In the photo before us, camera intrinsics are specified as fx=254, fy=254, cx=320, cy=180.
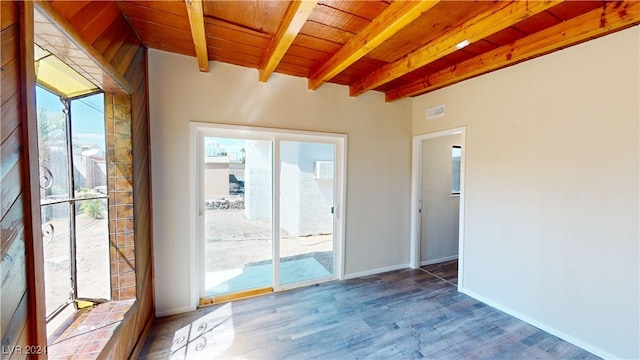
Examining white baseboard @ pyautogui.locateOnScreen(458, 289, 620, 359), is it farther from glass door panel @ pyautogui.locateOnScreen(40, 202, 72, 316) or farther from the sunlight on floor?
glass door panel @ pyautogui.locateOnScreen(40, 202, 72, 316)

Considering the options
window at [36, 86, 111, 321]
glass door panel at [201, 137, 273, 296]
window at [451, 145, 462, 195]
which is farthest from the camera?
window at [451, 145, 462, 195]

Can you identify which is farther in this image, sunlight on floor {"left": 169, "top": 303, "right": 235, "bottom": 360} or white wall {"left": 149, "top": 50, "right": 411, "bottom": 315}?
white wall {"left": 149, "top": 50, "right": 411, "bottom": 315}

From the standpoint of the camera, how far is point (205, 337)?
7.13 ft

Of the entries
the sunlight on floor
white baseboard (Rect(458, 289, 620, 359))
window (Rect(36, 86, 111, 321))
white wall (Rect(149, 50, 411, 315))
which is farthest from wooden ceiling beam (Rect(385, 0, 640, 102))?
the sunlight on floor

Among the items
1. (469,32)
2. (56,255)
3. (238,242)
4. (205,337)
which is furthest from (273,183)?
(469,32)

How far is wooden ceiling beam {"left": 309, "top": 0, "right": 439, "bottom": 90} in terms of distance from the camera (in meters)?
1.58

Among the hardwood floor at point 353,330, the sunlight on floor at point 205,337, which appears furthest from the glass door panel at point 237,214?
the sunlight on floor at point 205,337

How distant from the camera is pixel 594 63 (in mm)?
2004

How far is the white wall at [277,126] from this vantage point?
2453 mm

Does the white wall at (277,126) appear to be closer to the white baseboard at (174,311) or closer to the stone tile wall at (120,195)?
the white baseboard at (174,311)

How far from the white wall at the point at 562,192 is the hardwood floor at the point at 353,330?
30 centimetres

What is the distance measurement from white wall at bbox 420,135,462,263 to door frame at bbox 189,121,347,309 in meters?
1.38

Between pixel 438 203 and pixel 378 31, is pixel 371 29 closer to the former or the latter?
pixel 378 31

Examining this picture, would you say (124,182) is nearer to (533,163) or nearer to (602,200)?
(533,163)
